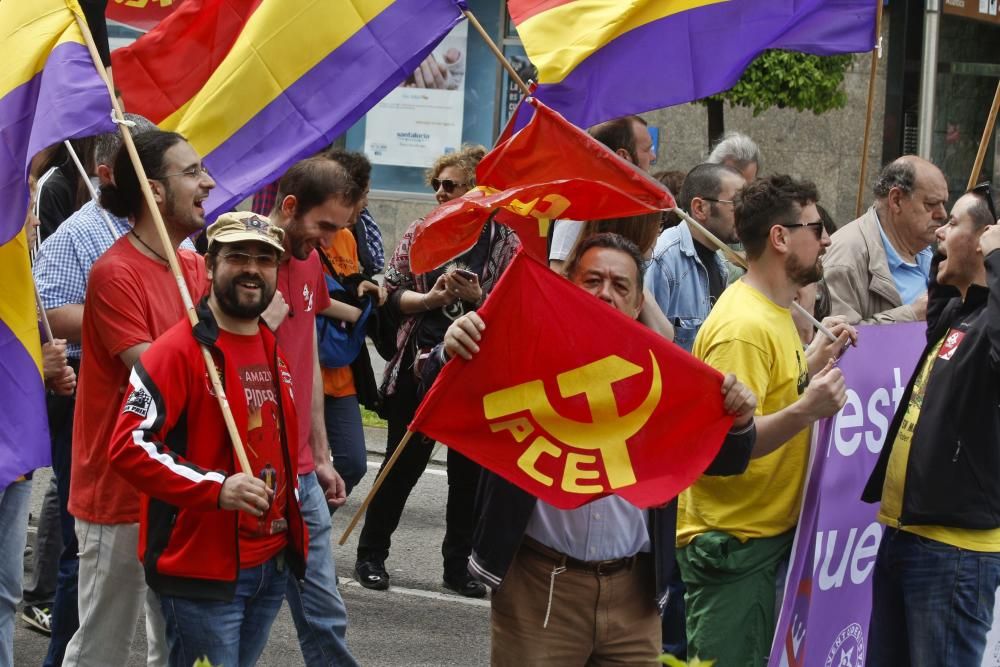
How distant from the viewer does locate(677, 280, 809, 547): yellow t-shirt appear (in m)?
4.53

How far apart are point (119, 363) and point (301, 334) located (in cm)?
84

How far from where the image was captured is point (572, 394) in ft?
13.5

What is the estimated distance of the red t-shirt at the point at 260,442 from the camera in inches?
162

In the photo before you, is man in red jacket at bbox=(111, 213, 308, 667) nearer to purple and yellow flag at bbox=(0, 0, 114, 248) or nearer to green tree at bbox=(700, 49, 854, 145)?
purple and yellow flag at bbox=(0, 0, 114, 248)

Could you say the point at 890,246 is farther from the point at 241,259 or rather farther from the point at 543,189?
the point at 241,259

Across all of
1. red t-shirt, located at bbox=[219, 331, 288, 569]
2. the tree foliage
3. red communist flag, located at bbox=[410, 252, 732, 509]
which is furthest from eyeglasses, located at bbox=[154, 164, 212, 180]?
the tree foliage

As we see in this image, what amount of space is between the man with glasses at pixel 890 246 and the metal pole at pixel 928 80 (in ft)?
29.9

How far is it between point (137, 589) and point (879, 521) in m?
2.33

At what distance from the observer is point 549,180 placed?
14.7ft

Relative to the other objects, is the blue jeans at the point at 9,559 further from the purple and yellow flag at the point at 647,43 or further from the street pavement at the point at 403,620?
the purple and yellow flag at the point at 647,43

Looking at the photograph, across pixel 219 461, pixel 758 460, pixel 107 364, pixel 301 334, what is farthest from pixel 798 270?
pixel 107 364

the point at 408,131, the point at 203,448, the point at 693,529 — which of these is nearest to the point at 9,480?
the point at 203,448

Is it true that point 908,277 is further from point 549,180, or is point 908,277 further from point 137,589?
point 137,589

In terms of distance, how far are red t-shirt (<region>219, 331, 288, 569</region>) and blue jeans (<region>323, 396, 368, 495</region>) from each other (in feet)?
8.24
